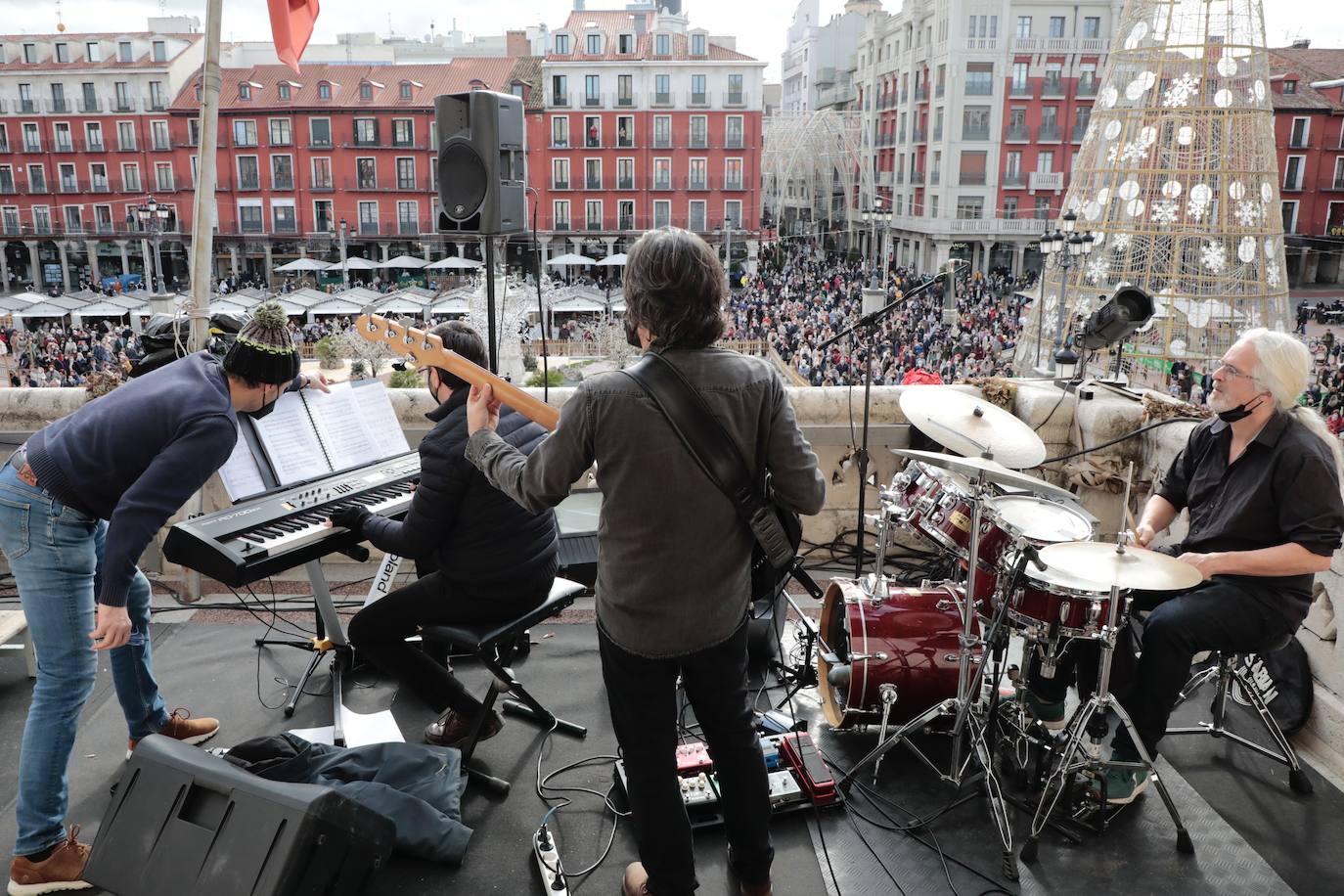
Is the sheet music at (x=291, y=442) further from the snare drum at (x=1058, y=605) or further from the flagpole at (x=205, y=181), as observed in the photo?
the snare drum at (x=1058, y=605)

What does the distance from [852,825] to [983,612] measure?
2.36 feet

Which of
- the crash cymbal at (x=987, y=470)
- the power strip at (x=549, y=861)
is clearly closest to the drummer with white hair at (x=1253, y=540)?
the crash cymbal at (x=987, y=470)

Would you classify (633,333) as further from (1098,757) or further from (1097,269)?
(1097,269)

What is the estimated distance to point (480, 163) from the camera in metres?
3.46

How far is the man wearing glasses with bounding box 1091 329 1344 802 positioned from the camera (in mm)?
2527

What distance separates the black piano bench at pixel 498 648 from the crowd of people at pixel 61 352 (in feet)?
53.8

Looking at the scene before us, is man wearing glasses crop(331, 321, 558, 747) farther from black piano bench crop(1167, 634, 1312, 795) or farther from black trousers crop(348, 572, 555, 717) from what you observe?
black piano bench crop(1167, 634, 1312, 795)

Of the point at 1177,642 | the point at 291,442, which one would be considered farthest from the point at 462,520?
the point at 1177,642

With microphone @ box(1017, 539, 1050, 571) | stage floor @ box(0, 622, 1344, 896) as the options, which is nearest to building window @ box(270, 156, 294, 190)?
stage floor @ box(0, 622, 1344, 896)

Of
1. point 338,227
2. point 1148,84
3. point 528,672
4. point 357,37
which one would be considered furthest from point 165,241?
point 528,672

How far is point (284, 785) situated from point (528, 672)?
143cm

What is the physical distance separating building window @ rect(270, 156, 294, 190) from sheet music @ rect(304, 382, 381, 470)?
3361 centimetres

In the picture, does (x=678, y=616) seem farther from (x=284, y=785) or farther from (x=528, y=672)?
(x=528, y=672)

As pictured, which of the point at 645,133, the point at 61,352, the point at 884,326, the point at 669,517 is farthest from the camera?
the point at 645,133
